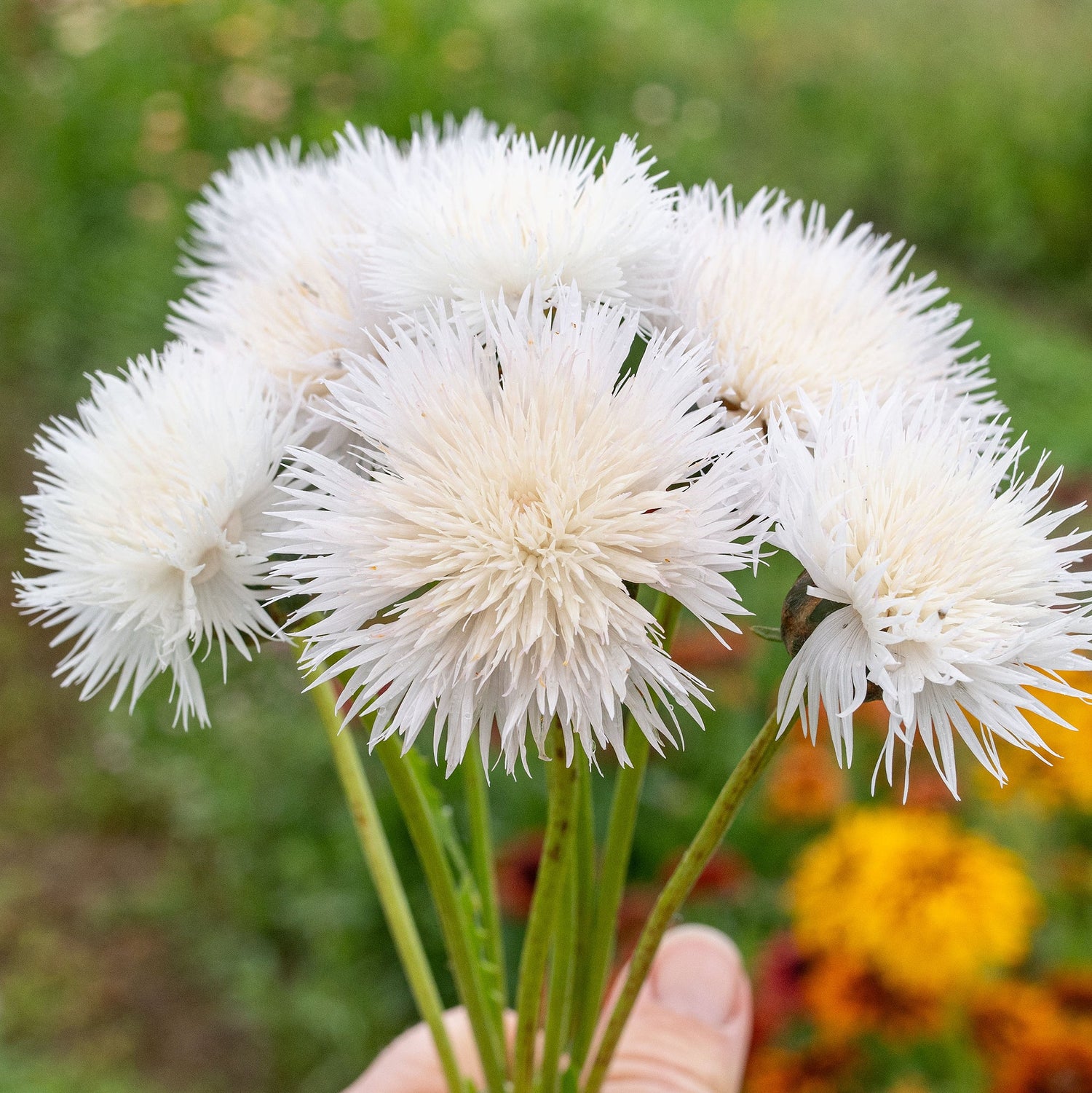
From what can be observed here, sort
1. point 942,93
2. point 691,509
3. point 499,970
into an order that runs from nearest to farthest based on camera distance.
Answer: point 691,509 → point 499,970 → point 942,93

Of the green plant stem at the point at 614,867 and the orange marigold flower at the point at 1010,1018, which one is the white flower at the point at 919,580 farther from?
the orange marigold flower at the point at 1010,1018

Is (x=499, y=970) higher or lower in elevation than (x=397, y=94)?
lower

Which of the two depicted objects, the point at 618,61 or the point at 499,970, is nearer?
the point at 499,970

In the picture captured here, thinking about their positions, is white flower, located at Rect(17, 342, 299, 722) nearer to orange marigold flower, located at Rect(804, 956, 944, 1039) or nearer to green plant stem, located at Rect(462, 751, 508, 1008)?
green plant stem, located at Rect(462, 751, 508, 1008)

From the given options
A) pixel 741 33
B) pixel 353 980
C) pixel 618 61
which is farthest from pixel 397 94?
pixel 741 33

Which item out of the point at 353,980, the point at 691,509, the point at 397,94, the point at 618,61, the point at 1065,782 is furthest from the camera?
the point at 618,61

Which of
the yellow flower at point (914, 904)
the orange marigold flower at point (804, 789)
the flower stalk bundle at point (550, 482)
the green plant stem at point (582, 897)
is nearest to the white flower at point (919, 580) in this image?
the flower stalk bundle at point (550, 482)

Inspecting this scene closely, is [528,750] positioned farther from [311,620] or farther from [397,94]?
[397,94]

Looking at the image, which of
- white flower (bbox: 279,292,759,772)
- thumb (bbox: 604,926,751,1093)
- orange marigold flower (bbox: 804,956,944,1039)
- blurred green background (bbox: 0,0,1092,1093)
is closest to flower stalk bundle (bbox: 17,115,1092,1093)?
white flower (bbox: 279,292,759,772)
